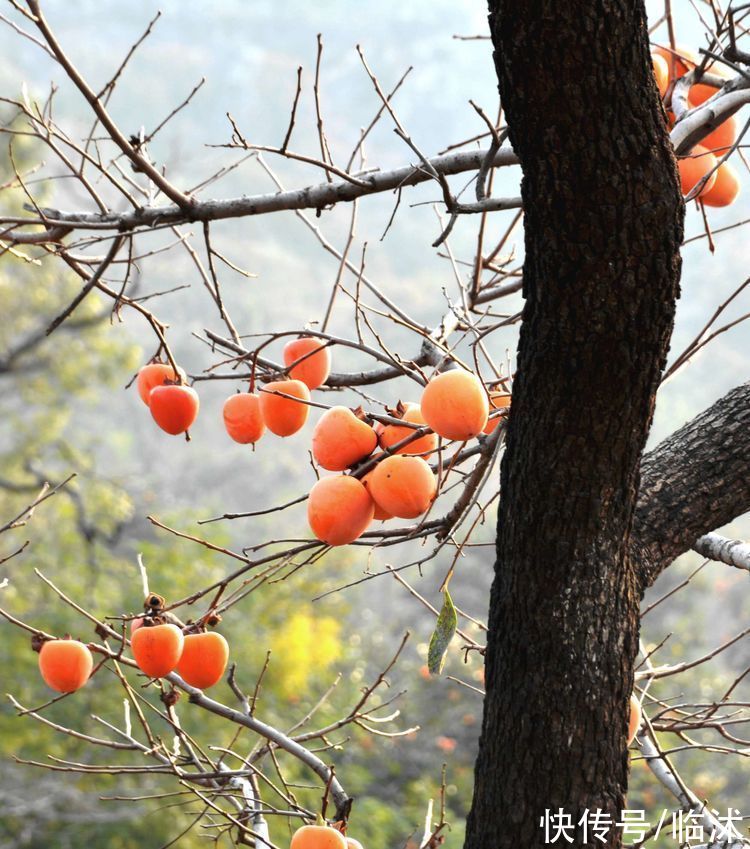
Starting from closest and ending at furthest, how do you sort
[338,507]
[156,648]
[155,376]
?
[338,507]
[156,648]
[155,376]

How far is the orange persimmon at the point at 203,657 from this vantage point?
1.46 metres

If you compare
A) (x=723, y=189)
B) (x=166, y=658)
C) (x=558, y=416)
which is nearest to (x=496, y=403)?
(x=558, y=416)

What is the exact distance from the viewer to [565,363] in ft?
3.58

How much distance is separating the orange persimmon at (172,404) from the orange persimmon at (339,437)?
14.8 inches

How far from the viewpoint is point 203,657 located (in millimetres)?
1462

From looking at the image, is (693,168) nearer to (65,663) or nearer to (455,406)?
(455,406)

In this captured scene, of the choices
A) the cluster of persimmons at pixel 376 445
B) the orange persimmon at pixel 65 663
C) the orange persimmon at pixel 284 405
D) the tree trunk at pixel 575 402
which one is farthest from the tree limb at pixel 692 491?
the orange persimmon at pixel 65 663

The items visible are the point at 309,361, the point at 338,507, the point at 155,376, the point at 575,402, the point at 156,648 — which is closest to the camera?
the point at 575,402

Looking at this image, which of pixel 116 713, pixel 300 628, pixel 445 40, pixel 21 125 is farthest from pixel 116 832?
pixel 445 40

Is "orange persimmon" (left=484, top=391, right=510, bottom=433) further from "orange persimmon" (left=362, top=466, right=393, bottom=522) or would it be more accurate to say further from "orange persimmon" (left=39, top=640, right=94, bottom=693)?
"orange persimmon" (left=39, top=640, right=94, bottom=693)

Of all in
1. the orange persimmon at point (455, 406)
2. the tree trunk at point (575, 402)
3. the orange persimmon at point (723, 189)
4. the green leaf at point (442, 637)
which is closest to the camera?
the tree trunk at point (575, 402)

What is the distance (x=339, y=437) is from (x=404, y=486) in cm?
12

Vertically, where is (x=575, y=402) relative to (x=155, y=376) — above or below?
below

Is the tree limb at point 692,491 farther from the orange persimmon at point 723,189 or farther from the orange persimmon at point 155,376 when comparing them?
the orange persimmon at point 155,376
